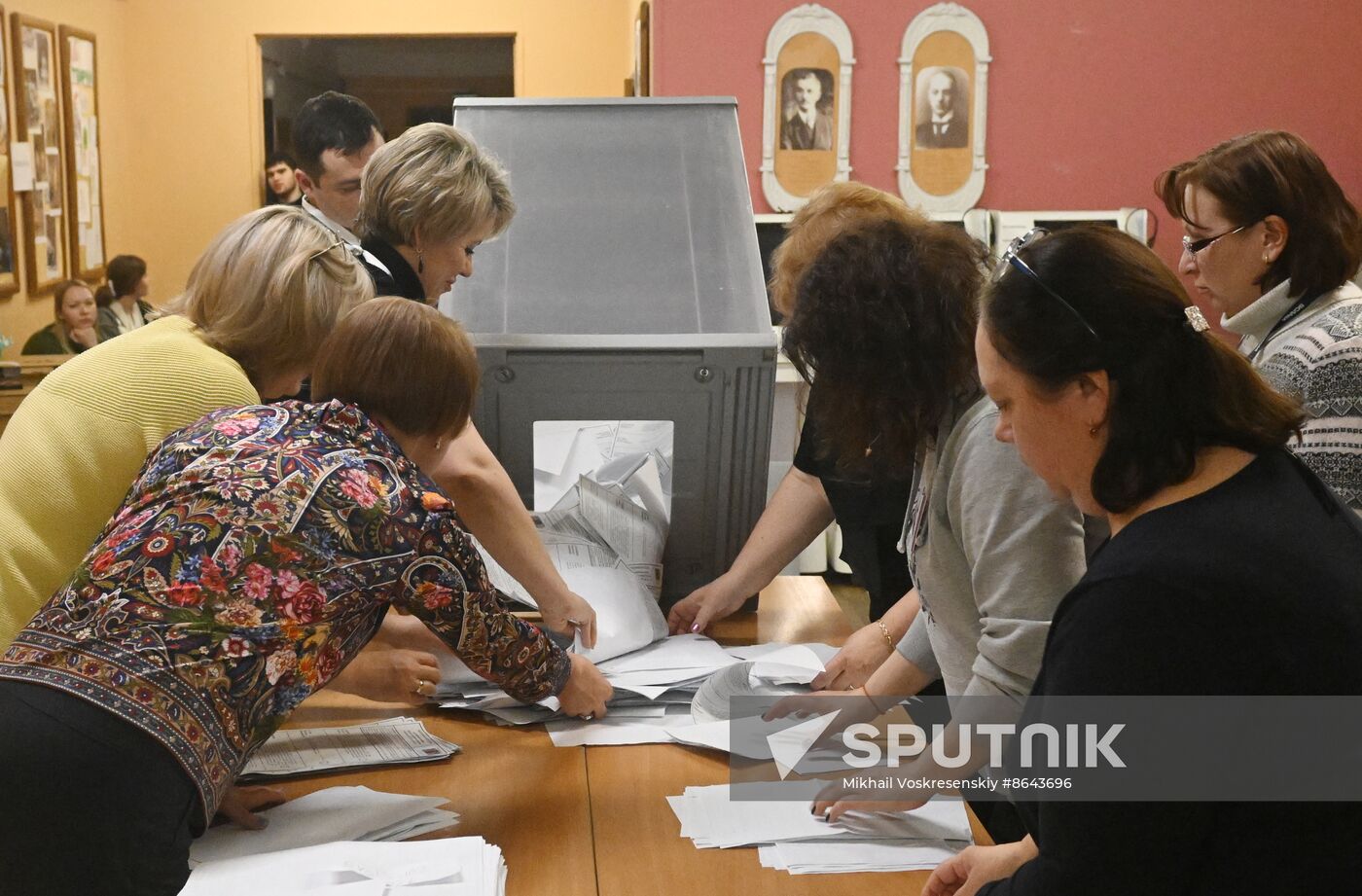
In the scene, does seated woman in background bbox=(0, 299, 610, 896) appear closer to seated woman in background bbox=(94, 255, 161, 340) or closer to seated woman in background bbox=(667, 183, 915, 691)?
seated woman in background bbox=(667, 183, 915, 691)

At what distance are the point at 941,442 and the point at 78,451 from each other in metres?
0.95

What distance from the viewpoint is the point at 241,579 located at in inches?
49.3

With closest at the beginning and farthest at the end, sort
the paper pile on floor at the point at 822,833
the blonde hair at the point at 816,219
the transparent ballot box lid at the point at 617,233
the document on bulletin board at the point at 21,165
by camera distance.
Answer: the paper pile on floor at the point at 822,833 → the blonde hair at the point at 816,219 → the transparent ballot box lid at the point at 617,233 → the document on bulletin board at the point at 21,165

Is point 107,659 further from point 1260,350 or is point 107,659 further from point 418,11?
point 418,11

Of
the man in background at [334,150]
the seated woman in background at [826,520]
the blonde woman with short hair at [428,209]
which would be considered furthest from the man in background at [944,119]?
the blonde woman with short hair at [428,209]

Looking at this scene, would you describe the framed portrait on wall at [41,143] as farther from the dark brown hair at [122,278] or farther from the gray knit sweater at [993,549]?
the gray knit sweater at [993,549]

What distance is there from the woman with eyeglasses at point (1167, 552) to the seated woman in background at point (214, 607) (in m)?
0.62

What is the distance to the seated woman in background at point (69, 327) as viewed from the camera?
6242 millimetres

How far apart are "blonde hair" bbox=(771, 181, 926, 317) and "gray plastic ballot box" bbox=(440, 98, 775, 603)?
0.20m

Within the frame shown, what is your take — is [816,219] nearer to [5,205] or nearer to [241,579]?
[241,579]

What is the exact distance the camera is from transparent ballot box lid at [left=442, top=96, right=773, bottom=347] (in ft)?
7.64

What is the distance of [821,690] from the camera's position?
Result: 189cm

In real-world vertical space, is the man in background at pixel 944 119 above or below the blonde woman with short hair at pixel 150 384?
above

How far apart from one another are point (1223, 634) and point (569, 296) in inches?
63.7
